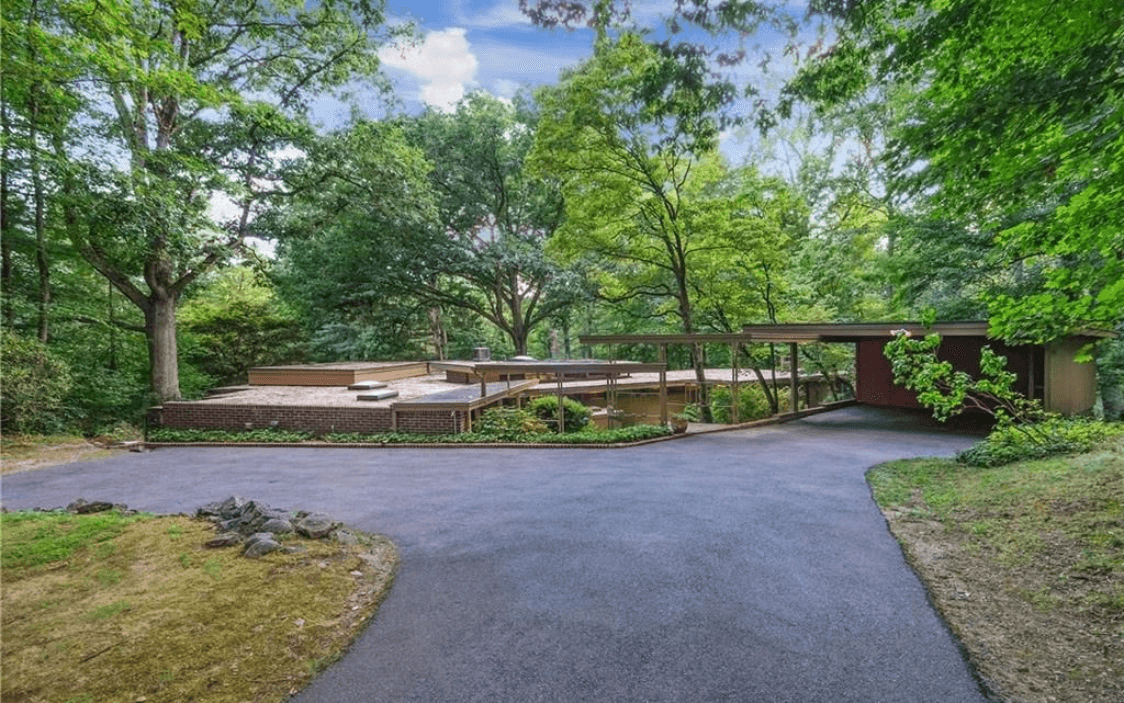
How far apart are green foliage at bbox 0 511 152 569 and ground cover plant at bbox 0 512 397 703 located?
0.01 m

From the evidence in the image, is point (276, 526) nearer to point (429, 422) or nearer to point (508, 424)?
point (429, 422)

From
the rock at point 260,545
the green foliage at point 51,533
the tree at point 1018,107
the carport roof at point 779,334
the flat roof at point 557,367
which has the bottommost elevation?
the rock at point 260,545

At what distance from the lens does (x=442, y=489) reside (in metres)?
6.44

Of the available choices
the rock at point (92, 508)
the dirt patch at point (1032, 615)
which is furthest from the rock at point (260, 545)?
the dirt patch at point (1032, 615)

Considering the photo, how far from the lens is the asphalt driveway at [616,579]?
2.60 metres

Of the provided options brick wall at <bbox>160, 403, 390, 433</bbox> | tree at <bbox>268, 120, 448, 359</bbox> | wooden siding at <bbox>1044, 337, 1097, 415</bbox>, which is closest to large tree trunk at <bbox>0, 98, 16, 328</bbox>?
brick wall at <bbox>160, 403, 390, 433</bbox>

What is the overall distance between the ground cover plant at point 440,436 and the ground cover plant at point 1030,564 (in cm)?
463

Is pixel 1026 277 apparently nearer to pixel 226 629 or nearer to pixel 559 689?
pixel 559 689

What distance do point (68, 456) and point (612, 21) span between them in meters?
11.3

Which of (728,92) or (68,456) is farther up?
(728,92)

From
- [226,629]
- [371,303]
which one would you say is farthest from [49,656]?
[371,303]

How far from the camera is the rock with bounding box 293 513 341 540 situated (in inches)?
176

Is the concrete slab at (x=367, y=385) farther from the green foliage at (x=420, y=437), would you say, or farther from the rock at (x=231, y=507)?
the rock at (x=231, y=507)

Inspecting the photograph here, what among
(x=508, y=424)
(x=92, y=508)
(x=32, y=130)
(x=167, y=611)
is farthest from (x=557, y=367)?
(x=32, y=130)
